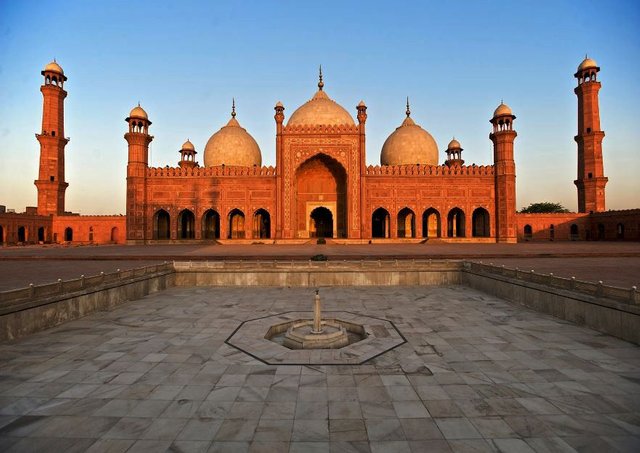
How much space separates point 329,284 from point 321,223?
1931 centimetres

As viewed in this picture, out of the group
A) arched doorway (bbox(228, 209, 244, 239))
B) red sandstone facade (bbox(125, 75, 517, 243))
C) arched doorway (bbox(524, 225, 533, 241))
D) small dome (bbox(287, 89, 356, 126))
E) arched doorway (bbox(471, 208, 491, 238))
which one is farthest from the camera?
arched doorway (bbox(524, 225, 533, 241))

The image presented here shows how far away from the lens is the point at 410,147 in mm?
30516

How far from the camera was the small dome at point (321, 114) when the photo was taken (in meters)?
28.6

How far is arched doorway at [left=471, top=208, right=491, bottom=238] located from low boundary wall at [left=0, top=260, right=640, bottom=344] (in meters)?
18.7

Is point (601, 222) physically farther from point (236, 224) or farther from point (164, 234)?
point (164, 234)

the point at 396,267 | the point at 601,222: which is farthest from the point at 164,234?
the point at 601,222

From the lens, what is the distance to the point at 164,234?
27.9 metres

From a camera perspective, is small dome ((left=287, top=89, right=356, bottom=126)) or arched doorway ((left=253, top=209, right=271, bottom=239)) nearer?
small dome ((left=287, top=89, right=356, bottom=126))

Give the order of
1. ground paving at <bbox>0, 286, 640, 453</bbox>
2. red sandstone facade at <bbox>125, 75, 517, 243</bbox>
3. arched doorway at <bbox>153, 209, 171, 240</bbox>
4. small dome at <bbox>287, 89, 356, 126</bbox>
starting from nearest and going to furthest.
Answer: ground paving at <bbox>0, 286, 640, 453</bbox> → red sandstone facade at <bbox>125, 75, 517, 243</bbox> → arched doorway at <bbox>153, 209, 171, 240</bbox> → small dome at <bbox>287, 89, 356, 126</bbox>

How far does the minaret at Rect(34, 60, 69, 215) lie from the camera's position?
95.3 ft

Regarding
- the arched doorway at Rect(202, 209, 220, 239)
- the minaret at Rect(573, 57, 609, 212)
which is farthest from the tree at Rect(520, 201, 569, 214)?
the arched doorway at Rect(202, 209, 220, 239)

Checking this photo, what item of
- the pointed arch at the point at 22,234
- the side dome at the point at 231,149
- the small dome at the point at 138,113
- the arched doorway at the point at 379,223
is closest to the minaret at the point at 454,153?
the arched doorway at the point at 379,223

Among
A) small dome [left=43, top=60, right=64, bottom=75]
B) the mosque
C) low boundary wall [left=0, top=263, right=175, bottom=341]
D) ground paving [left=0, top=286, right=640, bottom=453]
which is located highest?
small dome [left=43, top=60, right=64, bottom=75]

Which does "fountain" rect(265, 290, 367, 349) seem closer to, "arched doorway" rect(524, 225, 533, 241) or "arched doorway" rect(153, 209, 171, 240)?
"arched doorway" rect(153, 209, 171, 240)
